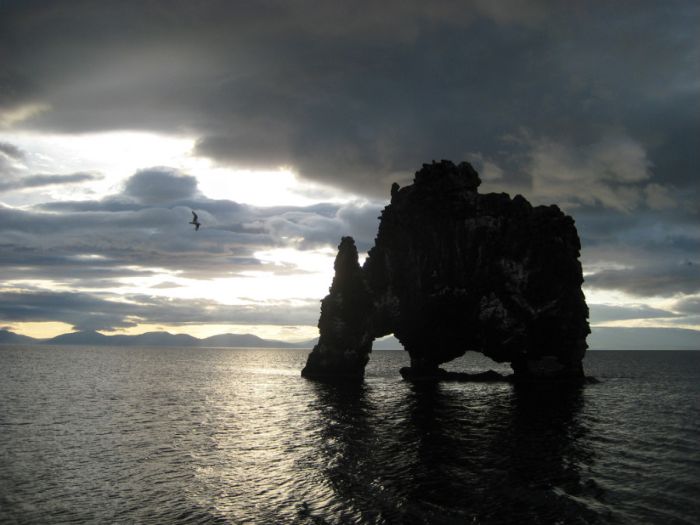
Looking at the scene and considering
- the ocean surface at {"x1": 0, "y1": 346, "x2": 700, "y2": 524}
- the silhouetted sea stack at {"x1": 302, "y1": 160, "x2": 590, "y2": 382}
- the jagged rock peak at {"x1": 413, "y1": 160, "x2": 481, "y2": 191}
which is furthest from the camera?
the jagged rock peak at {"x1": 413, "y1": 160, "x2": 481, "y2": 191}

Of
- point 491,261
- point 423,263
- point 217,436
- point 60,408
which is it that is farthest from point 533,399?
point 60,408

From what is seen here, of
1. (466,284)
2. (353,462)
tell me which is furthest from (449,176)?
(353,462)

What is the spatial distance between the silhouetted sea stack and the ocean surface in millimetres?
20109

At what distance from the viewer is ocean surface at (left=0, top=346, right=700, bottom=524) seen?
2567cm

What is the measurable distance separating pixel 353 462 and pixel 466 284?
58126mm

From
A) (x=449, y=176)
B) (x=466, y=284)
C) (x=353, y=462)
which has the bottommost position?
(x=353, y=462)

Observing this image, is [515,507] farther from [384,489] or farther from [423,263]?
[423,263]

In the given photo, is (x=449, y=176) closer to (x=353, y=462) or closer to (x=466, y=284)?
(x=466, y=284)

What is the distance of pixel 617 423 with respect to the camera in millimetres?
50375

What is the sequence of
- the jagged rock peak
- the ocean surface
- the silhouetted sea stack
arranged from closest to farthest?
1. the ocean surface
2. the silhouetted sea stack
3. the jagged rock peak

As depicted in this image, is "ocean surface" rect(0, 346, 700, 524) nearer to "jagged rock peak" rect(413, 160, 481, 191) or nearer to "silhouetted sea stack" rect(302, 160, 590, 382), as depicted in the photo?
"silhouetted sea stack" rect(302, 160, 590, 382)

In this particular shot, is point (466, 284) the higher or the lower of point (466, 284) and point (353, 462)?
the higher

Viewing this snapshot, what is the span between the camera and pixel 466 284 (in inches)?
3479

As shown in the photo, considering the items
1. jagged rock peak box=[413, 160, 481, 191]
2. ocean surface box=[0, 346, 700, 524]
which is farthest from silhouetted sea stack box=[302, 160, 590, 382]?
ocean surface box=[0, 346, 700, 524]
